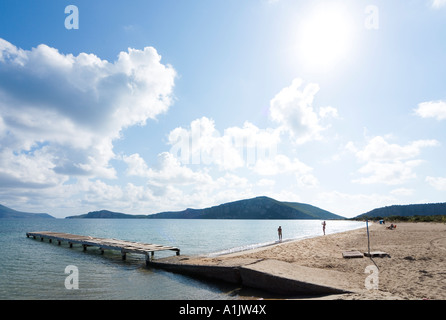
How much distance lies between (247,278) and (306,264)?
14.2 feet

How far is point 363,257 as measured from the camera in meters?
17.0
